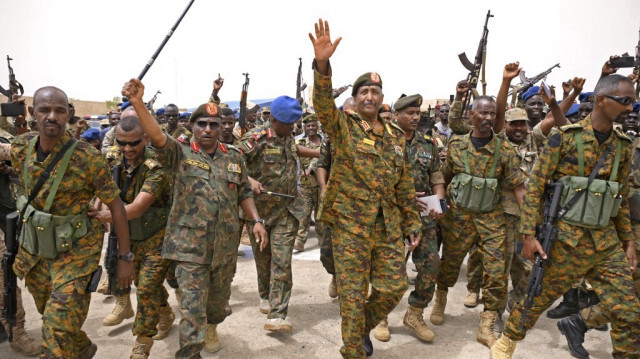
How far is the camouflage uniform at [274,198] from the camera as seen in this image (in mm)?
4727

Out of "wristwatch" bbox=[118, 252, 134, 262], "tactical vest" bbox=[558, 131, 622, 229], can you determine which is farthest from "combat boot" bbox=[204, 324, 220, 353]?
"tactical vest" bbox=[558, 131, 622, 229]

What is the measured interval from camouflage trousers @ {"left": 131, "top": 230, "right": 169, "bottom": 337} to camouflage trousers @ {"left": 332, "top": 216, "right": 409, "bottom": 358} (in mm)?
1588

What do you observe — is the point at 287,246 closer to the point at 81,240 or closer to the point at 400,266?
the point at 400,266

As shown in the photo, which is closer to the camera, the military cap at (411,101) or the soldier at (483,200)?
the soldier at (483,200)

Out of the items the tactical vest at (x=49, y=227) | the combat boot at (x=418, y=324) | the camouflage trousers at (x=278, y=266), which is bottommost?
the combat boot at (x=418, y=324)

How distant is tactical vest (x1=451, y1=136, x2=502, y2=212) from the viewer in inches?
170

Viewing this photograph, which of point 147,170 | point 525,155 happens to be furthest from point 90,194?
point 525,155

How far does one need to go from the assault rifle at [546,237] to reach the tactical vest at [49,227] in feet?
11.6

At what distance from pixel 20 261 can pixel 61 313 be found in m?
0.62

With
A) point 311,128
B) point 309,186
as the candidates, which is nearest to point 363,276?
point 309,186

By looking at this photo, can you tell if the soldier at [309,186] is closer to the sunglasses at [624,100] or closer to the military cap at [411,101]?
the military cap at [411,101]

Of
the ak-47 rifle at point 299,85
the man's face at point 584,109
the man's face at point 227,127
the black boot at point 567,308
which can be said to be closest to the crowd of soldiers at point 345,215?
the black boot at point 567,308

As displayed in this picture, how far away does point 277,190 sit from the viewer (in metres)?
5.01

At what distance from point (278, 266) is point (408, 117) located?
218 centimetres
